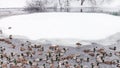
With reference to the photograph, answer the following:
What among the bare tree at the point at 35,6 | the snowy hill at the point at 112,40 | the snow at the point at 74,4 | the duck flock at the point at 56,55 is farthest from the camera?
the snow at the point at 74,4

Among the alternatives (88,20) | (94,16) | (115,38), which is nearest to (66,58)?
(115,38)

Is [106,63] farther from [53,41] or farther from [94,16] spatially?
[94,16]

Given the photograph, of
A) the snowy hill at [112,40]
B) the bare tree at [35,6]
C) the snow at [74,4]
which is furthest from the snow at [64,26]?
the snow at [74,4]

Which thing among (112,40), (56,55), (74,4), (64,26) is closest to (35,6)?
(74,4)

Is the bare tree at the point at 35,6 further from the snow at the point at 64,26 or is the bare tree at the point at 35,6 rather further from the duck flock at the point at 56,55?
the duck flock at the point at 56,55

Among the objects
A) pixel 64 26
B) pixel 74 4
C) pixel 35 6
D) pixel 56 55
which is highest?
pixel 64 26

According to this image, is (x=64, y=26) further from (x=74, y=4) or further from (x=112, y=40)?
(x=74, y=4)
